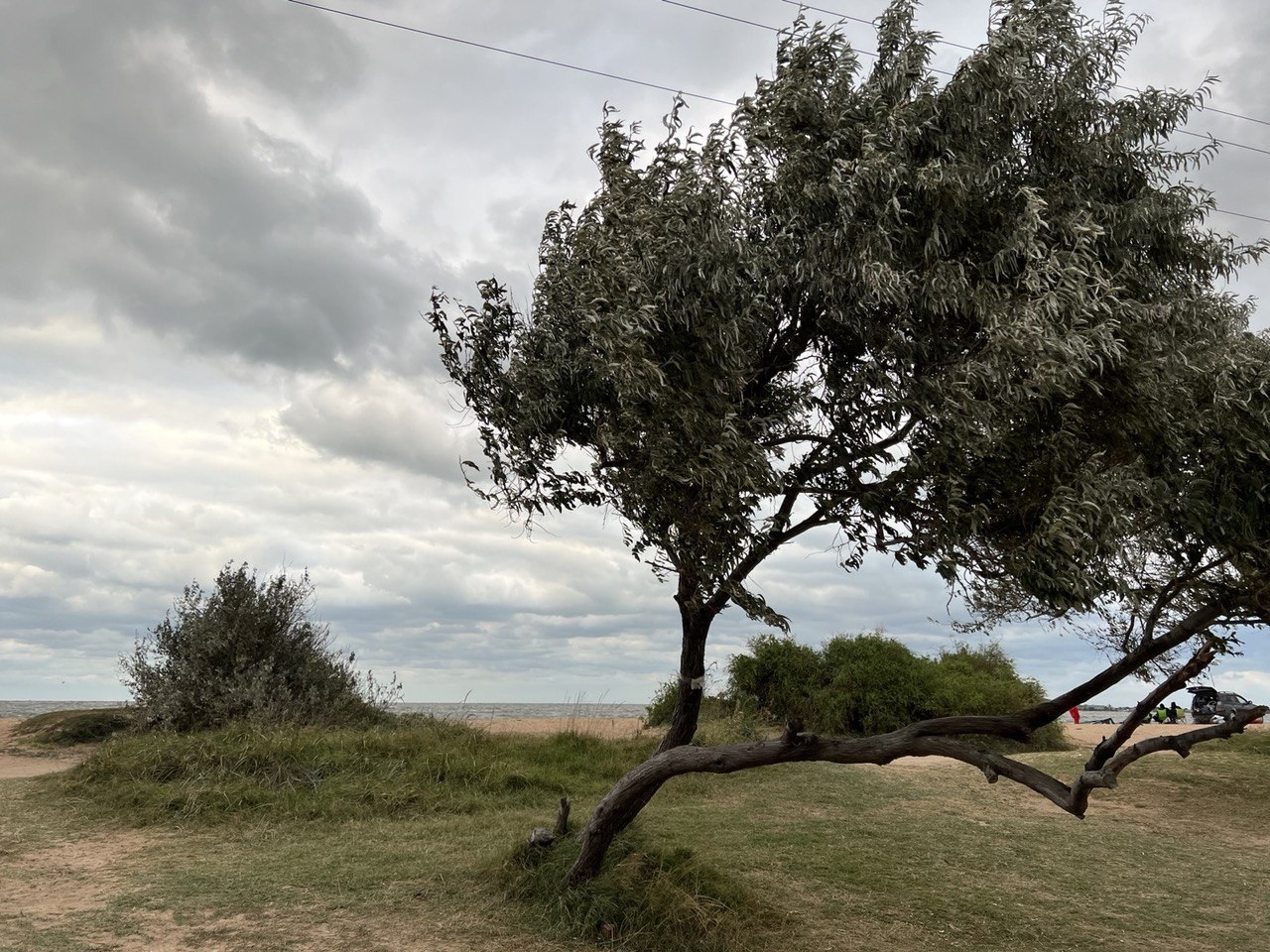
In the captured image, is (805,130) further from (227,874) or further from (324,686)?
(324,686)

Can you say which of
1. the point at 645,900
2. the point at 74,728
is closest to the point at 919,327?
the point at 645,900

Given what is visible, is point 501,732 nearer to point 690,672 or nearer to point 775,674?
point 775,674

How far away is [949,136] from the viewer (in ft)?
25.4

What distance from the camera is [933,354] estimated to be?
7.65 meters

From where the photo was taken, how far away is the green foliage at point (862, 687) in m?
22.7

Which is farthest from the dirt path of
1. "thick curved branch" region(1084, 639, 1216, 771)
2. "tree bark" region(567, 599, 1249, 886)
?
"thick curved branch" region(1084, 639, 1216, 771)

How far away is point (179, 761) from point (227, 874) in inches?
184

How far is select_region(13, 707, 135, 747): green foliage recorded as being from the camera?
21078 mm

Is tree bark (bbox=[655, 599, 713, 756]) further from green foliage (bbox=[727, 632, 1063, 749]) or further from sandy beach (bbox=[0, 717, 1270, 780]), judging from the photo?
green foliage (bbox=[727, 632, 1063, 749])

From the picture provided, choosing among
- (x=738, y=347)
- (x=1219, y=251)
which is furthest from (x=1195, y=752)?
(x=738, y=347)

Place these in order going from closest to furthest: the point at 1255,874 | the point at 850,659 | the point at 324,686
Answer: the point at 1255,874 → the point at 324,686 → the point at 850,659

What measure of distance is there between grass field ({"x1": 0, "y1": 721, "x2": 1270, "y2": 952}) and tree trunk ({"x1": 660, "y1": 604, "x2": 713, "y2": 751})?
1200 millimetres

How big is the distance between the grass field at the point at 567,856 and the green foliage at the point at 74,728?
648 centimetres

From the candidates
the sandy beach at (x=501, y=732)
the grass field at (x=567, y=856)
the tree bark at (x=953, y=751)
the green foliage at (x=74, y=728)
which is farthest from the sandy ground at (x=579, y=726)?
the tree bark at (x=953, y=751)
